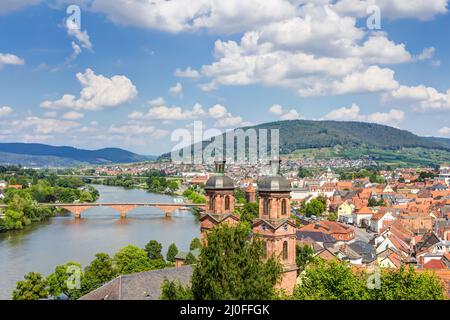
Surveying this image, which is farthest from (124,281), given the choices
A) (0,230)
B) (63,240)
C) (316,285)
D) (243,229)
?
(0,230)

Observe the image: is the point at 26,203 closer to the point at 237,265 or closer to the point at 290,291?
the point at 290,291

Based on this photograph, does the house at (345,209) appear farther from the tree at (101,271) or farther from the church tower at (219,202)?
the church tower at (219,202)

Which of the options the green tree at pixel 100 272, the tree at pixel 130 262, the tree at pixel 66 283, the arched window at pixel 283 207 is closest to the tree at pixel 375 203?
the tree at pixel 130 262

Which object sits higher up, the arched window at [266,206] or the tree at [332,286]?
the arched window at [266,206]

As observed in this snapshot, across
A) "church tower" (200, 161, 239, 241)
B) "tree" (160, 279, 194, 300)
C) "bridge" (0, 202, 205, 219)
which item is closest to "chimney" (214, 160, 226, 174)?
"church tower" (200, 161, 239, 241)

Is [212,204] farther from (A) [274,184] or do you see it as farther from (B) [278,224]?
(B) [278,224]

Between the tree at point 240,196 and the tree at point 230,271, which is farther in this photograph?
the tree at point 240,196

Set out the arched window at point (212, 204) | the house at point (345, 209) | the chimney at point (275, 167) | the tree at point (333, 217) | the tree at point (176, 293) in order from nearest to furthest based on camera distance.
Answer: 1. the tree at point (176, 293)
2. the chimney at point (275, 167)
3. the arched window at point (212, 204)
4. the tree at point (333, 217)
5. the house at point (345, 209)
